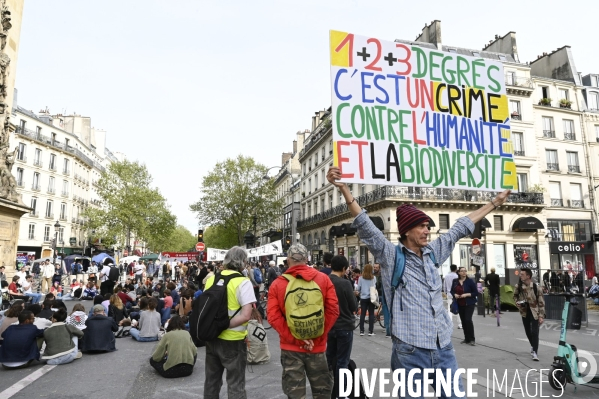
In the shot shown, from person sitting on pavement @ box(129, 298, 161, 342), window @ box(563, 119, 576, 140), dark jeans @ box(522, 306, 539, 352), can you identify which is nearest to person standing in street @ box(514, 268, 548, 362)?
dark jeans @ box(522, 306, 539, 352)

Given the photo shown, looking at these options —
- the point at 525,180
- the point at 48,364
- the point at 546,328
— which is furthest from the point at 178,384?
the point at 525,180

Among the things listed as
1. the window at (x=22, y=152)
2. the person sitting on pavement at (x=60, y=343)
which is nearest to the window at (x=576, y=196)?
the person sitting on pavement at (x=60, y=343)

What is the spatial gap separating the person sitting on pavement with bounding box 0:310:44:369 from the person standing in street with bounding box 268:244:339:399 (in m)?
5.79

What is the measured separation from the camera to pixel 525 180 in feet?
112

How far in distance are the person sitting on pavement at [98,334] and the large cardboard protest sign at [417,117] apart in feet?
22.6

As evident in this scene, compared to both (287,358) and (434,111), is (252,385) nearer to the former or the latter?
(287,358)

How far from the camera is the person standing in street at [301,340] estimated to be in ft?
12.2

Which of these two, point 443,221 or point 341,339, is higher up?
point 443,221

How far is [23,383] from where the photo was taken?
247 inches

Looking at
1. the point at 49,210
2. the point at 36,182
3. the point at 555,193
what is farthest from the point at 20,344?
the point at 49,210

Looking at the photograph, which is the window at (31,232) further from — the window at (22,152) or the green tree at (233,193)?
the green tree at (233,193)

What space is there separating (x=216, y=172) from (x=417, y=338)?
50.1m

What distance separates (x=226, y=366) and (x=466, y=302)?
6.72 meters

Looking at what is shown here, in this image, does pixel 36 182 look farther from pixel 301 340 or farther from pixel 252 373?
pixel 301 340
